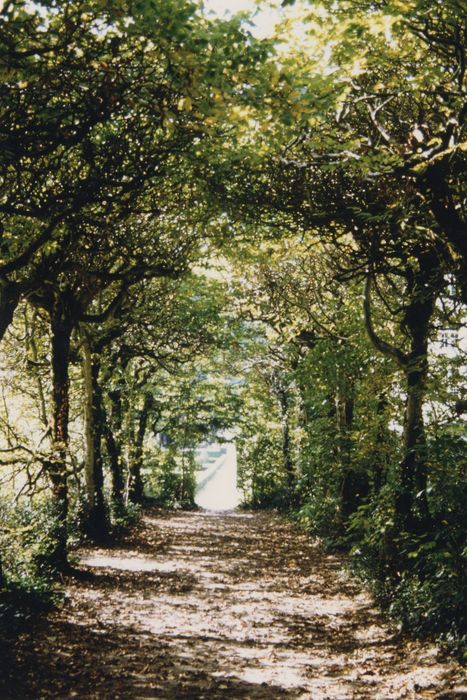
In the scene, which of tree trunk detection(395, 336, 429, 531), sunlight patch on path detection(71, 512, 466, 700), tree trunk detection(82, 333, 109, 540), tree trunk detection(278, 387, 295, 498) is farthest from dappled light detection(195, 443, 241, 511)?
tree trunk detection(395, 336, 429, 531)

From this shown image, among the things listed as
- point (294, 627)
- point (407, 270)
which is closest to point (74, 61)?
point (407, 270)

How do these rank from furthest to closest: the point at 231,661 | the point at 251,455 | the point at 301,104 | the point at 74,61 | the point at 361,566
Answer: the point at 251,455
the point at 361,566
the point at 231,661
the point at 74,61
the point at 301,104

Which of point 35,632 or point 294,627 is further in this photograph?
point 294,627

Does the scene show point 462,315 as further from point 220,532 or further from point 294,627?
point 220,532

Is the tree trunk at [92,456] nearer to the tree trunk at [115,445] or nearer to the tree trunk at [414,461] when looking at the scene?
the tree trunk at [115,445]

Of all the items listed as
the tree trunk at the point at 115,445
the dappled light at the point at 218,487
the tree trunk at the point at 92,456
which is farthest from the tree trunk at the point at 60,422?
the dappled light at the point at 218,487

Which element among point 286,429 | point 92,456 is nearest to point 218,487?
point 286,429

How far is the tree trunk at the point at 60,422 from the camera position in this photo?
39.1 feet

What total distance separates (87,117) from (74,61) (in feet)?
2.29

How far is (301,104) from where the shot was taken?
6.14m

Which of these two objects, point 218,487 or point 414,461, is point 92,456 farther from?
point 218,487

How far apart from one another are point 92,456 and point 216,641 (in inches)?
328

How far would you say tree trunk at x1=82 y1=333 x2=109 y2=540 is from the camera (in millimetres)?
15570

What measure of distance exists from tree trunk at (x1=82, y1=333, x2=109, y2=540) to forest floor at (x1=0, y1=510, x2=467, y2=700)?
221cm
